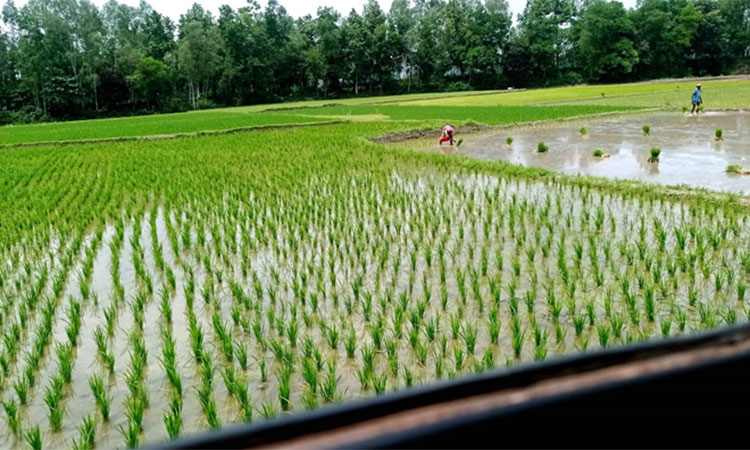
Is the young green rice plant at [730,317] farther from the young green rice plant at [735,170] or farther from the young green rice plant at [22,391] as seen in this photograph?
the young green rice plant at [735,170]

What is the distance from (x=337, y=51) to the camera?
54.7 metres

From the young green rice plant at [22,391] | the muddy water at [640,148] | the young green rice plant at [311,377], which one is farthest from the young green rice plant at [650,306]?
the muddy water at [640,148]

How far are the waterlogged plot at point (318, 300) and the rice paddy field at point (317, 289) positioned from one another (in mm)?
20

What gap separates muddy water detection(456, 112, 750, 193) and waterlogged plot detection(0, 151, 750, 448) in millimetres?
2328

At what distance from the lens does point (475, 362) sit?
11.4 ft

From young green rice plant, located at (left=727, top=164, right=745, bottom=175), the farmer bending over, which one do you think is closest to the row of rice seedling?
young green rice plant, located at (left=727, top=164, right=745, bottom=175)

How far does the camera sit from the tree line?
152 feet

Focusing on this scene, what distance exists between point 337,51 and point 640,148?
4547 cm

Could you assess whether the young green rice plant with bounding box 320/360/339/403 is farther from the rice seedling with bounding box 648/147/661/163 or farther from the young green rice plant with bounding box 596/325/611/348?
the rice seedling with bounding box 648/147/661/163

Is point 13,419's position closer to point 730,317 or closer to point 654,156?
point 730,317

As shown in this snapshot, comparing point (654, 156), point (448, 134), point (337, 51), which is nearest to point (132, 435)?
point (654, 156)

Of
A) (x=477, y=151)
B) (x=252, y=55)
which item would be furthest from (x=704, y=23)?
(x=477, y=151)

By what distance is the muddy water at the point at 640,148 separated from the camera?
9.70 meters

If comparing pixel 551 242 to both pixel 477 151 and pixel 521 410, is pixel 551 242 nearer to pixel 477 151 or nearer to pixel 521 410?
pixel 521 410
